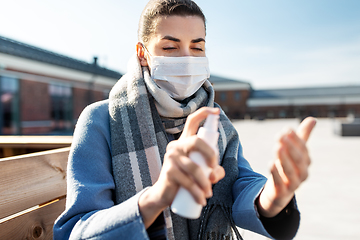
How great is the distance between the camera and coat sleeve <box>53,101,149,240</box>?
81cm

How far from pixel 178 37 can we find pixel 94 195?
0.76m

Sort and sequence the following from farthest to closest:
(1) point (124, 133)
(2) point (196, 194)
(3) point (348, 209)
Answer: (3) point (348, 209) < (1) point (124, 133) < (2) point (196, 194)

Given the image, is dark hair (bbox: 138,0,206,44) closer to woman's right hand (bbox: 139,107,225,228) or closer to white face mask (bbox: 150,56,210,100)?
white face mask (bbox: 150,56,210,100)

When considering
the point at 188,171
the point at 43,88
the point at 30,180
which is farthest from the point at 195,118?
the point at 43,88

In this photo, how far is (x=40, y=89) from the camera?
13523mm

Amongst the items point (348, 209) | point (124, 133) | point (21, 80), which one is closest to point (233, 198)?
point (124, 133)

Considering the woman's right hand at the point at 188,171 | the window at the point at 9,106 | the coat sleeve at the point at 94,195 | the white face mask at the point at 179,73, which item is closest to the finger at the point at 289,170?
the woman's right hand at the point at 188,171

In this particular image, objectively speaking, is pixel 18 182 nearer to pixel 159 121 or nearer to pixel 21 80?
pixel 159 121

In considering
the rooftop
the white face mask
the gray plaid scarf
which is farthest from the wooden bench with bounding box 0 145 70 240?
the rooftop

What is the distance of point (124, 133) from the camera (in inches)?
46.5

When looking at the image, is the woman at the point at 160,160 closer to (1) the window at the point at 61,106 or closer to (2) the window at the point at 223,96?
(1) the window at the point at 61,106

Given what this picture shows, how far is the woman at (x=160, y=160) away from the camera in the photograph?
2.62 feet

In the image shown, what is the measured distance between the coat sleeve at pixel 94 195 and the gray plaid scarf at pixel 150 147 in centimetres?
5

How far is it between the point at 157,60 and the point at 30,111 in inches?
548
